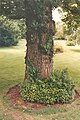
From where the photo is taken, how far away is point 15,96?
36.8 feet

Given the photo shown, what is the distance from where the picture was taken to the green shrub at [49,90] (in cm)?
1044

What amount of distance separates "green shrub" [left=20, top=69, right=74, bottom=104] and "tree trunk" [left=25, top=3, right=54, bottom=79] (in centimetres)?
43

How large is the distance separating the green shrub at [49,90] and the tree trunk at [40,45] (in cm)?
43

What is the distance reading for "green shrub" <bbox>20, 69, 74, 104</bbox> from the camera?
10438 mm

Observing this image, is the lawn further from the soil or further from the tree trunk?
the tree trunk

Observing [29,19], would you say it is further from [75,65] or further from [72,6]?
[75,65]

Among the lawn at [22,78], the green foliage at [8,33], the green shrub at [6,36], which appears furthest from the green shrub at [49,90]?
the green shrub at [6,36]

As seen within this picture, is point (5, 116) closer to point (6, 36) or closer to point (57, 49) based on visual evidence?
point (57, 49)

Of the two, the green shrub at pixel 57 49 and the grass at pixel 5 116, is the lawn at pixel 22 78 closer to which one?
the grass at pixel 5 116

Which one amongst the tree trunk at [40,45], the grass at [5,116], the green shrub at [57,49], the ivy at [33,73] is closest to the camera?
the grass at [5,116]

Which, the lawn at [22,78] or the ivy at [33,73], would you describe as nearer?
the lawn at [22,78]

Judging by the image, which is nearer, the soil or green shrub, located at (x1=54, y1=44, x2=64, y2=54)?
the soil

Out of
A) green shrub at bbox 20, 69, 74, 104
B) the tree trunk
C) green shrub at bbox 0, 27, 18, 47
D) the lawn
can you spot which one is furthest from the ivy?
green shrub at bbox 0, 27, 18, 47

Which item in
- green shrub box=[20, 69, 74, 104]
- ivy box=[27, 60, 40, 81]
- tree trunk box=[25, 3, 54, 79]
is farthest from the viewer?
ivy box=[27, 60, 40, 81]
